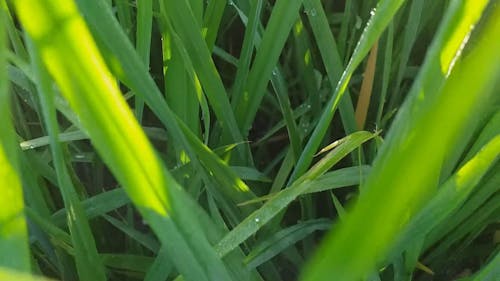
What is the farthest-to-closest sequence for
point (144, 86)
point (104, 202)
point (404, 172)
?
point (104, 202) < point (144, 86) < point (404, 172)

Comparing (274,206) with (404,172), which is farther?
(274,206)

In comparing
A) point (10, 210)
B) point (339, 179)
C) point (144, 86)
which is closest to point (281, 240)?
point (339, 179)

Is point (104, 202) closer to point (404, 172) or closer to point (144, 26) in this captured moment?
point (144, 26)

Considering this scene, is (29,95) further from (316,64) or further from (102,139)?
(102,139)

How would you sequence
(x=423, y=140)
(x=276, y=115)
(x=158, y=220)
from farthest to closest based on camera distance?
(x=276, y=115)
(x=158, y=220)
(x=423, y=140)

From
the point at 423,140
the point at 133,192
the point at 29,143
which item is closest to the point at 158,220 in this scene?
the point at 133,192

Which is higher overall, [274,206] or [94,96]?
[94,96]

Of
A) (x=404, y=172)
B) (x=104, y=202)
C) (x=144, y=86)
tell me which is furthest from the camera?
(x=104, y=202)

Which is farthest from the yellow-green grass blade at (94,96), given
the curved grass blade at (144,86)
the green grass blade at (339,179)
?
the green grass blade at (339,179)
